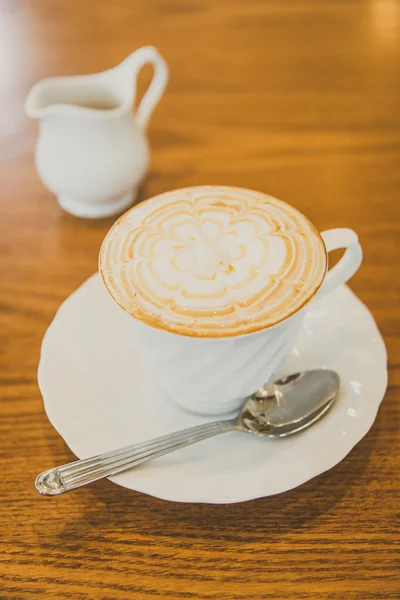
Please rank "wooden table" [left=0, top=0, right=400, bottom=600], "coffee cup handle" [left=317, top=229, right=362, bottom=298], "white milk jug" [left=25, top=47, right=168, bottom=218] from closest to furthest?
"wooden table" [left=0, top=0, right=400, bottom=600] → "coffee cup handle" [left=317, top=229, right=362, bottom=298] → "white milk jug" [left=25, top=47, right=168, bottom=218]

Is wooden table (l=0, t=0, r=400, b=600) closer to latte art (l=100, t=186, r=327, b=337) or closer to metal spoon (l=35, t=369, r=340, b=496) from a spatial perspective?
metal spoon (l=35, t=369, r=340, b=496)

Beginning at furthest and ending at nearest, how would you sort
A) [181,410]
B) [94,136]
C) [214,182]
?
1. [214,182]
2. [94,136]
3. [181,410]

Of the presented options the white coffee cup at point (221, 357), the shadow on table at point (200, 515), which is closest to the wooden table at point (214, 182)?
the shadow on table at point (200, 515)

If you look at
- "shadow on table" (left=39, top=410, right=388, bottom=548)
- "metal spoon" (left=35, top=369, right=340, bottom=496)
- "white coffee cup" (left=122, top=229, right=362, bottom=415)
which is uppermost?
"white coffee cup" (left=122, top=229, right=362, bottom=415)

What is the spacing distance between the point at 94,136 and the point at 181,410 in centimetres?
47

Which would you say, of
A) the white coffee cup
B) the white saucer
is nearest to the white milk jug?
the white saucer

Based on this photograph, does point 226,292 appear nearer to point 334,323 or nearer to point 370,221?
point 334,323

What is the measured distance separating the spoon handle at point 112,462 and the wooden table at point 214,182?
5cm

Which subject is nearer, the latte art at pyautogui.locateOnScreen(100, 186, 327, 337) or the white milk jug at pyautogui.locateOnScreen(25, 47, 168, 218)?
the latte art at pyautogui.locateOnScreen(100, 186, 327, 337)

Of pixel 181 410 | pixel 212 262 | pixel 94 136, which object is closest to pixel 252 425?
pixel 181 410

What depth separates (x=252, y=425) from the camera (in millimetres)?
626

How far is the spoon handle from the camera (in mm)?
539

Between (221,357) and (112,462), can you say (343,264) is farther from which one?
(112,462)

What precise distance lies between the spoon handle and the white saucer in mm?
13
